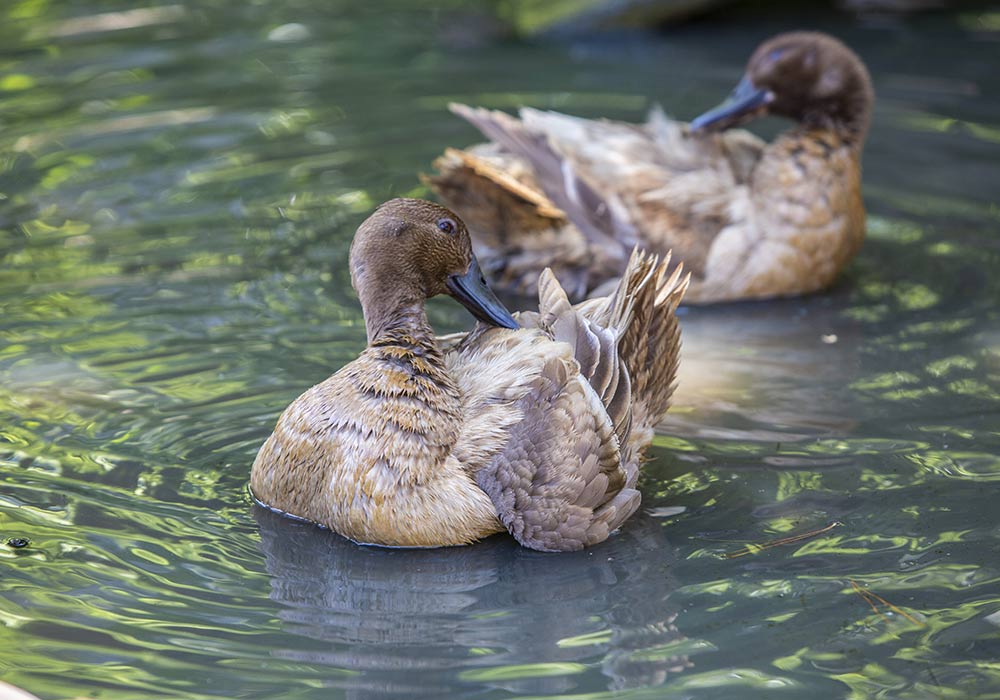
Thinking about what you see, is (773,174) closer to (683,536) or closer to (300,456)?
(683,536)

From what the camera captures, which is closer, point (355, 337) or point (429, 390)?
point (429, 390)

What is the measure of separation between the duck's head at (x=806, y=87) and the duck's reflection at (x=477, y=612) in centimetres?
324

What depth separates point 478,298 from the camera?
5297 mm

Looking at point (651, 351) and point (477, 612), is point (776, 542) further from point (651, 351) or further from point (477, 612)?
point (477, 612)

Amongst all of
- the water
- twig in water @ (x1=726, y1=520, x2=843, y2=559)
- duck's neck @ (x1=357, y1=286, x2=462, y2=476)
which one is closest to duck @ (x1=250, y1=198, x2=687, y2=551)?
duck's neck @ (x1=357, y1=286, x2=462, y2=476)

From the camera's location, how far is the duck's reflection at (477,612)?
417 centimetres

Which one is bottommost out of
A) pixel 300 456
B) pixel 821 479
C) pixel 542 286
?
pixel 821 479

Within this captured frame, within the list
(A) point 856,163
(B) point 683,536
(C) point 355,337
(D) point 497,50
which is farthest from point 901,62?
(B) point 683,536

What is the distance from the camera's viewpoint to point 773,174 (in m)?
7.38

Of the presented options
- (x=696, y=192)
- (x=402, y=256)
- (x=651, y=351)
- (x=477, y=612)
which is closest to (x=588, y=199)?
(x=696, y=192)

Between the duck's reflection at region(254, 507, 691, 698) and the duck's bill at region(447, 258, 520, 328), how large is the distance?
0.84m

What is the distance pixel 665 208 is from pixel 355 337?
1749 mm

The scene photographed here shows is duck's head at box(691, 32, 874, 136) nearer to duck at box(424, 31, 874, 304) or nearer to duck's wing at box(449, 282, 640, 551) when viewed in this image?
duck at box(424, 31, 874, 304)

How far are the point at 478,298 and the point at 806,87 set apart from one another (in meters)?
3.11
